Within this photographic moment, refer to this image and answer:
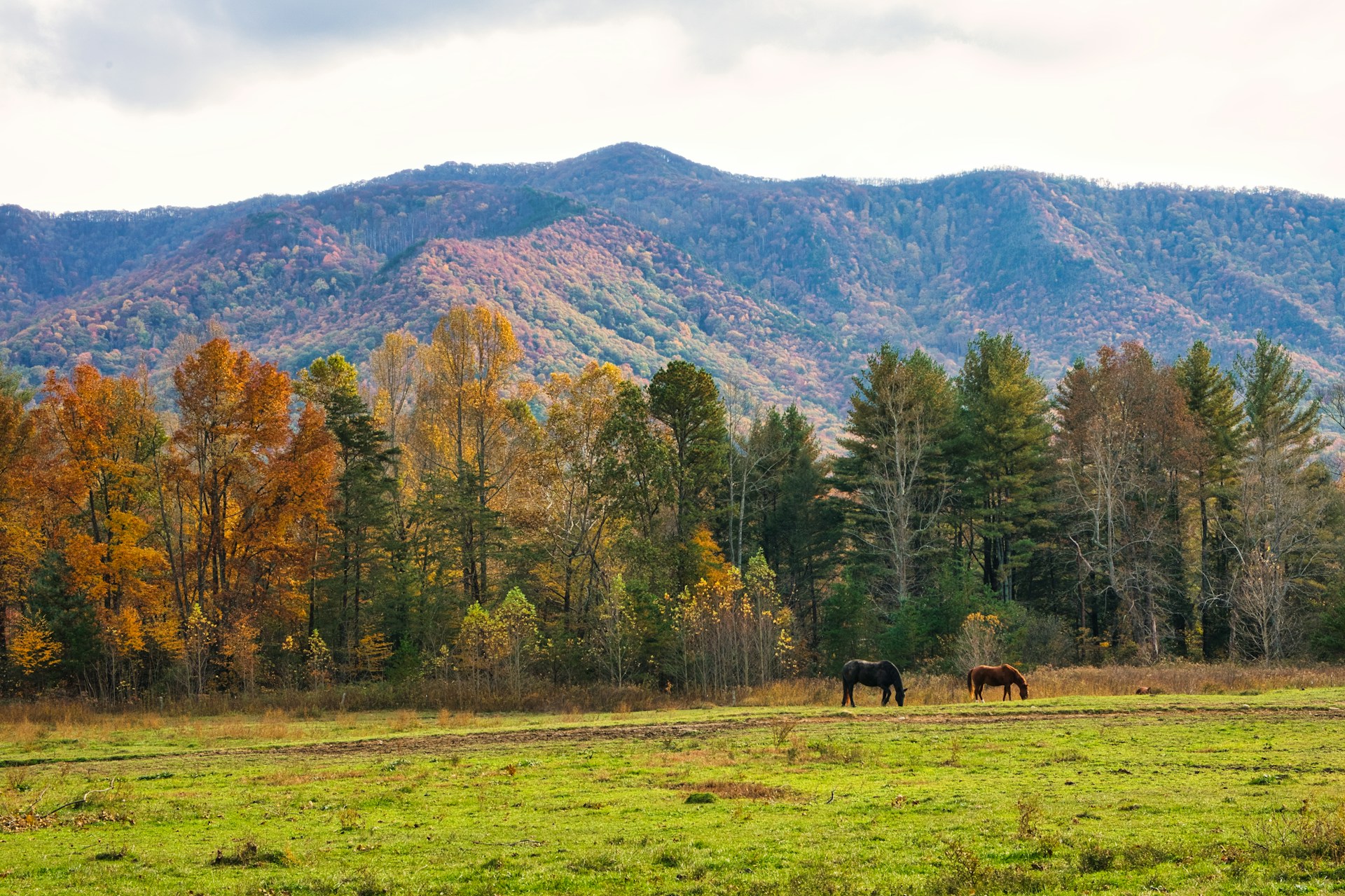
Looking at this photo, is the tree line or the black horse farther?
the tree line

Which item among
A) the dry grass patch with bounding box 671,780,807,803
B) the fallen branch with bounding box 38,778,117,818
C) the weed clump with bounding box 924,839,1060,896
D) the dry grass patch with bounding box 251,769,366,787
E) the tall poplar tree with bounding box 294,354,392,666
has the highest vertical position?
the tall poplar tree with bounding box 294,354,392,666

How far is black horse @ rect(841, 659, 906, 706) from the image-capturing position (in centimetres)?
3297

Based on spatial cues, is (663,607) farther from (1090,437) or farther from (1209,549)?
(1209,549)

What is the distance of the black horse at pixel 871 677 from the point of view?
1298 inches

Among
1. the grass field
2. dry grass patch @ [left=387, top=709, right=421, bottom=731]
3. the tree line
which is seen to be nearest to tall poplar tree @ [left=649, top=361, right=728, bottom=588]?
the tree line

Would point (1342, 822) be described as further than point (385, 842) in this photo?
No

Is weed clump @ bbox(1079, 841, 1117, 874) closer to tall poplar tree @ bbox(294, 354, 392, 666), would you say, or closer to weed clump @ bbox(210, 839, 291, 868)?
weed clump @ bbox(210, 839, 291, 868)

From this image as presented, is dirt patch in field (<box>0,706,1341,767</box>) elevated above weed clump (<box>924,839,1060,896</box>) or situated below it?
below

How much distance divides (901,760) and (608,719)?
13.3m

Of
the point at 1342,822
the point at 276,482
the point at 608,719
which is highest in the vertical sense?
the point at 276,482

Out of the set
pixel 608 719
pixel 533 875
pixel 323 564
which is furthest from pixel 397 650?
pixel 533 875

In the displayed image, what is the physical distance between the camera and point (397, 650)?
155ft

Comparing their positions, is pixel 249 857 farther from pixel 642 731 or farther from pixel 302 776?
pixel 642 731

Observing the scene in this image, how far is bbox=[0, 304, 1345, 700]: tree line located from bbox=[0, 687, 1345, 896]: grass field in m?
17.8
